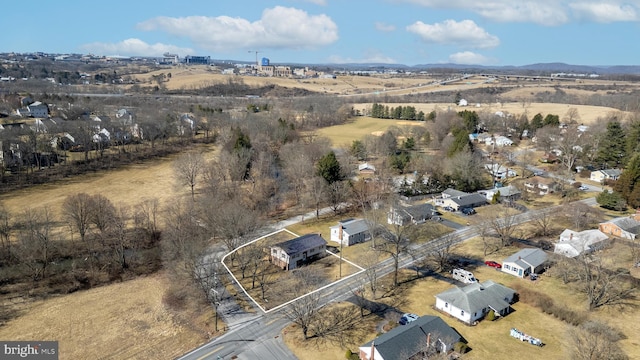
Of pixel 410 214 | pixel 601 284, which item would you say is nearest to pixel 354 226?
pixel 410 214

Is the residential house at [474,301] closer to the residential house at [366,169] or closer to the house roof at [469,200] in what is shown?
the house roof at [469,200]

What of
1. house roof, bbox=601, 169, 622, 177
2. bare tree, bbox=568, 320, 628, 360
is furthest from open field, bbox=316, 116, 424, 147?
bare tree, bbox=568, 320, 628, 360

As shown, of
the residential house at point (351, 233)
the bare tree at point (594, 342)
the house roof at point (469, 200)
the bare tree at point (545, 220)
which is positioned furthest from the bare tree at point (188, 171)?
the bare tree at point (594, 342)

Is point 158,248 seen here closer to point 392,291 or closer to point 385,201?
point 392,291

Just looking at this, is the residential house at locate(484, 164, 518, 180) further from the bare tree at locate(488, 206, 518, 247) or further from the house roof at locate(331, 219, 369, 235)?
the house roof at locate(331, 219, 369, 235)

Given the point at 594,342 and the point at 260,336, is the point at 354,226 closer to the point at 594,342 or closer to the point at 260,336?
the point at 260,336

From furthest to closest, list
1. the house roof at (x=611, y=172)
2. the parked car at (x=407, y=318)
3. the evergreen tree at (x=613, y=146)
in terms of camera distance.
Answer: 1. the evergreen tree at (x=613, y=146)
2. the house roof at (x=611, y=172)
3. the parked car at (x=407, y=318)
